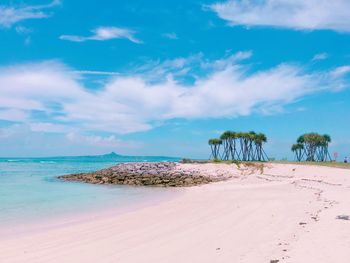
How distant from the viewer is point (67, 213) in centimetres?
1692

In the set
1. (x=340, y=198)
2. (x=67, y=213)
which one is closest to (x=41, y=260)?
(x=67, y=213)

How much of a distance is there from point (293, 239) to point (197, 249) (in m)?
2.46

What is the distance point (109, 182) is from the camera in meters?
37.7

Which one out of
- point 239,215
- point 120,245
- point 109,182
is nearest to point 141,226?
point 120,245

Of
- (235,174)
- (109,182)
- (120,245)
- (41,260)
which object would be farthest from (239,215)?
(235,174)

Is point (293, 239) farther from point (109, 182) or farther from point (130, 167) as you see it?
point (130, 167)

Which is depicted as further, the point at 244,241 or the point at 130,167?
the point at 130,167

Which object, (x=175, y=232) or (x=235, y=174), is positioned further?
(x=235, y=174)

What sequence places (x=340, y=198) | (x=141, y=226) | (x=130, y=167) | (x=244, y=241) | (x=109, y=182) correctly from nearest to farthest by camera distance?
(x=244, y=241)
(x=141, y=226)
(x=340, y=198)
(x=109, y=182)
(x=130, y=167)

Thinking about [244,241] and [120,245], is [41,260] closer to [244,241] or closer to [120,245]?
[120,245]

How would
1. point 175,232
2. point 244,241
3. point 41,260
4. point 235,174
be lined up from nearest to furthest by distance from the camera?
point 41,260, point 244,241, point 175,232, point 235,174

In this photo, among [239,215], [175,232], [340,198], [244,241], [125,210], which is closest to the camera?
[244,241]

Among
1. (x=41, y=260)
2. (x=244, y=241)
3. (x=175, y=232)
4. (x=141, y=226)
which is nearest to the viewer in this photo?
(x=41, y=260)

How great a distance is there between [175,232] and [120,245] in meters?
2.00
